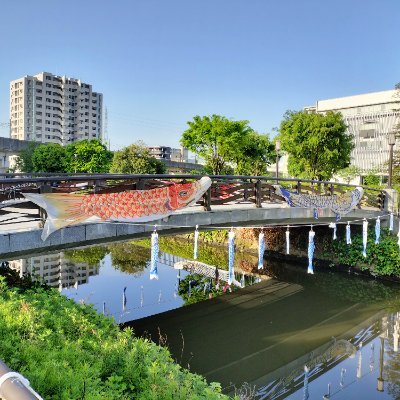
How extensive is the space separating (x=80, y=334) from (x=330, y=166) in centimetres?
2680

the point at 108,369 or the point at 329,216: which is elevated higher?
the point at 329,216

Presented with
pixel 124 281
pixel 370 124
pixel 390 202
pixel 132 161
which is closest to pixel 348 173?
pixel 370 124

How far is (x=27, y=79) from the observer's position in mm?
96250

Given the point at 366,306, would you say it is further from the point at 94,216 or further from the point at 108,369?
the point at 108,369

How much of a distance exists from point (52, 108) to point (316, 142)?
88.2m

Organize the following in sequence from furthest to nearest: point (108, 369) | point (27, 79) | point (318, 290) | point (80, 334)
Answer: point (27, 79)
point (318, 290)
point (80, 334)
point (108, 369)

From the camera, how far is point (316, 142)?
28.5m

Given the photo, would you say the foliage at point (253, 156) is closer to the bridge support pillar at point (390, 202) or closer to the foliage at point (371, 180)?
the bridge support pillar at point (390, 202)

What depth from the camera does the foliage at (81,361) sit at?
4078mm

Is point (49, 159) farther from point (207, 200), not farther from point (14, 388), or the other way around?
point (14, 388)

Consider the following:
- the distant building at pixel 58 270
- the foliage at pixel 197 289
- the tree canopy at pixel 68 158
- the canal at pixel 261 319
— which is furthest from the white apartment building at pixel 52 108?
the foliage at pixel 197 289

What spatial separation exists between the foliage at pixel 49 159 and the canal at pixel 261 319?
24635mm

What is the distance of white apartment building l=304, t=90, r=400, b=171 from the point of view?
219ft

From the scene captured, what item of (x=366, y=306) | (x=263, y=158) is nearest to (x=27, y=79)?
(x=263, y=158)
